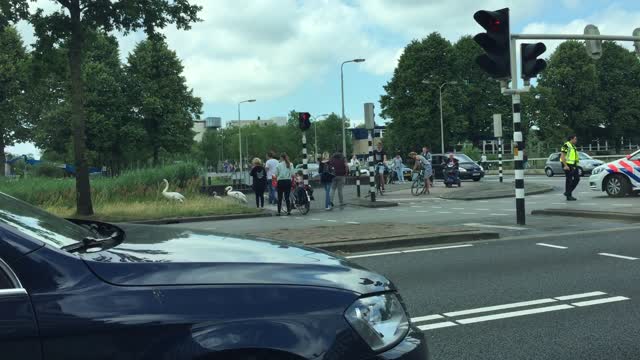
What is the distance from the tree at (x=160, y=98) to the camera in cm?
4362

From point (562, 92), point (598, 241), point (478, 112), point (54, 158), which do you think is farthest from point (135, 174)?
point (562, 92)

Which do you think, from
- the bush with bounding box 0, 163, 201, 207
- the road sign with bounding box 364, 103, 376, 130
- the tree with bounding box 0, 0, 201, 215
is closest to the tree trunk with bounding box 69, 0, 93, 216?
the tree with bounding box 0, 0, 201, 215

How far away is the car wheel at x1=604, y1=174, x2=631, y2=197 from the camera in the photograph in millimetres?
17261

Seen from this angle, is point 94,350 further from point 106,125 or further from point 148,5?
point 106,125

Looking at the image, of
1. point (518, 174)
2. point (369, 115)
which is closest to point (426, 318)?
point (518, 174)

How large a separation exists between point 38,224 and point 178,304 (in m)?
0.80

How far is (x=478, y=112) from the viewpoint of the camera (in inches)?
2282

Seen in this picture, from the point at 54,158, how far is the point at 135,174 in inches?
1359

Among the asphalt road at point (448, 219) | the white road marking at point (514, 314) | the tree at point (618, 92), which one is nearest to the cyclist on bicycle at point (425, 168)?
the asphalt road at point (448, 219)

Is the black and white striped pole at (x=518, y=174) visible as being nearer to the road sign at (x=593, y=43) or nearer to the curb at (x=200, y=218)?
the road sign at (x=593, y=43)

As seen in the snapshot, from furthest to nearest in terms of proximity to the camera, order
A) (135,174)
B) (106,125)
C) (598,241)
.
Answer: (106,125) < (135,174) < (598,241)

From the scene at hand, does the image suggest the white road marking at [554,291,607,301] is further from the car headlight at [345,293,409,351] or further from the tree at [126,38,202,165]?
the tree at [126,38,202,165]

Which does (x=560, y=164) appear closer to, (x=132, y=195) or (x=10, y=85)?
(x=132, y=195)

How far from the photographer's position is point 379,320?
223 cm
